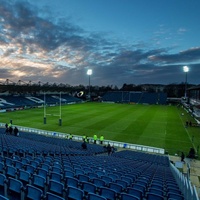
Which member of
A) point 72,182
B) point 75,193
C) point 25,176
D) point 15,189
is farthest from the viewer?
point 72,182

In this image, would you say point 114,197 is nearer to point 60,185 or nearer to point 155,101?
point 60,185

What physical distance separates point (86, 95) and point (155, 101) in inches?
1514

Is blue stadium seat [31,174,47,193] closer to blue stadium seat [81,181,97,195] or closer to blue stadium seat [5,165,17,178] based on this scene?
blue stadium seat [5,165,17,178]

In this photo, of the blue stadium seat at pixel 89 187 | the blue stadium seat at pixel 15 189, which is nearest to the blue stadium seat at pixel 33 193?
the blue stadium seat at pixel 15 189

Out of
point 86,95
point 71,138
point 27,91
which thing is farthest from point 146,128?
point 86,95

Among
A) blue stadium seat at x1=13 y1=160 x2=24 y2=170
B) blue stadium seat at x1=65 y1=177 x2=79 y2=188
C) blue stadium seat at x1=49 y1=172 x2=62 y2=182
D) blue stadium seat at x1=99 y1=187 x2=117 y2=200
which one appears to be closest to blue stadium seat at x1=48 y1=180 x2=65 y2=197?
blue stadium seat at x1=65 y1=177 x2=79 y2=188

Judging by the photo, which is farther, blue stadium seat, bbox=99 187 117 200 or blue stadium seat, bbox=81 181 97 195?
blue stadium seat, bbox=81 181 97 195

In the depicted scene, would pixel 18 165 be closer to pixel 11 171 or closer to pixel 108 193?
pixel 11 171

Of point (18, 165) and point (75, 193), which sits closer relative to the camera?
point (75, 193)

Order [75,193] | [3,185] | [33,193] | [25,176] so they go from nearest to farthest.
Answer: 1. [33,193]
2. [75,193]
3. [3,185]
4. [25,176]

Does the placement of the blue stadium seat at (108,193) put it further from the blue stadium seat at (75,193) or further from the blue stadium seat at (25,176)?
the blue stadium seat at (25,176)

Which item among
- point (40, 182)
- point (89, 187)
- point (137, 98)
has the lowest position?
point (89, 187)

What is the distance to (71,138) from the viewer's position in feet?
87.9

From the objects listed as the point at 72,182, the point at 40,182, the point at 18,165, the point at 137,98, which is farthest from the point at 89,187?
the point at 137,98
